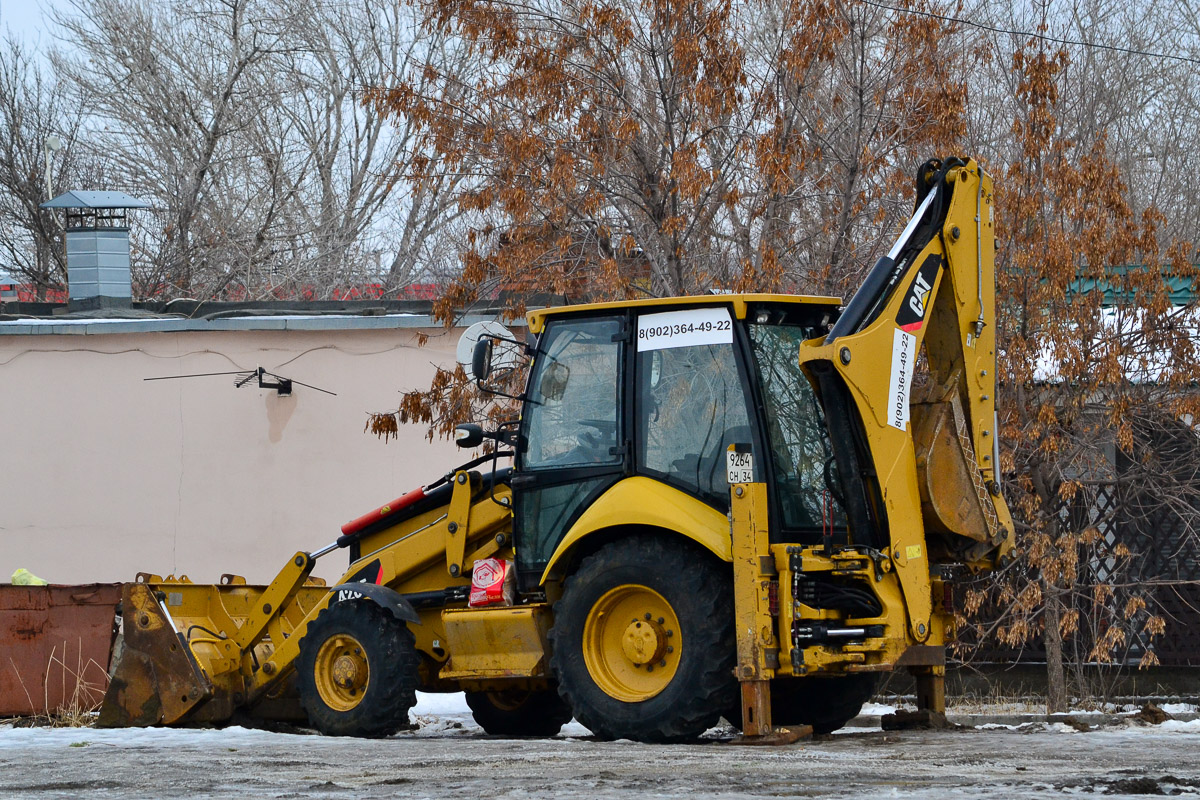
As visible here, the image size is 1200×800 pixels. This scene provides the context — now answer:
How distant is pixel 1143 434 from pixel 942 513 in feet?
15.6

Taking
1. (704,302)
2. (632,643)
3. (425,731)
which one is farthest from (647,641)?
(425,731)

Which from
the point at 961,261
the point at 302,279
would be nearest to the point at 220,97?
the point at 302,279

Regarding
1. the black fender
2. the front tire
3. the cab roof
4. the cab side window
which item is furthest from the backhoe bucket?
the cab side window

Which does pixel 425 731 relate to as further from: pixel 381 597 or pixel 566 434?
pixel 566 434

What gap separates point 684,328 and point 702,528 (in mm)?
1149

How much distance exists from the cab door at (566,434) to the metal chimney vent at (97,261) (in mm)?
9186

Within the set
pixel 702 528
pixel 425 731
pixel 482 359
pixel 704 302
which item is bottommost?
pixel 425 731

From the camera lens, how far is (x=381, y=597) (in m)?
9.00

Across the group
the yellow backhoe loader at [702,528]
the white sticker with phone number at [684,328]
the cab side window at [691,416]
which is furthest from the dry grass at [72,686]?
the white sticker with phone number at [684,328]

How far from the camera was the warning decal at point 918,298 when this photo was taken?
7766 millimetres

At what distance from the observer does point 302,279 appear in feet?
94.9

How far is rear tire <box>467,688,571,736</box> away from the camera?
9.90m

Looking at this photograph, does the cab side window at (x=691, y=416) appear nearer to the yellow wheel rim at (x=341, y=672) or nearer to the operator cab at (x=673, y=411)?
the operator cab at (x=673, y=411)

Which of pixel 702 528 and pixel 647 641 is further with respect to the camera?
pixel 647 641
